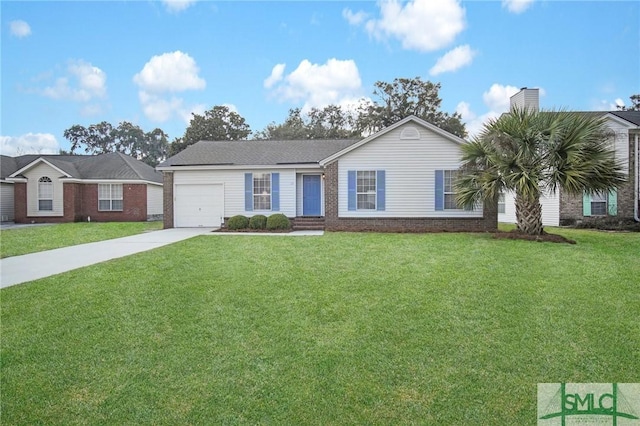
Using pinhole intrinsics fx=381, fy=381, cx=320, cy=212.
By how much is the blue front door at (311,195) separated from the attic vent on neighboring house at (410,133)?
4505mm

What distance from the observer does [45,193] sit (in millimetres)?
22422

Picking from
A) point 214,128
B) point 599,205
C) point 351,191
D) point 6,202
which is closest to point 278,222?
point 351,191

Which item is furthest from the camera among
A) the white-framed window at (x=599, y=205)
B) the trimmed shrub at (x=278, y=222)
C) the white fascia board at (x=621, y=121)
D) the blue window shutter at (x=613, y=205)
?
the white-framed window at (x=599, y=205)

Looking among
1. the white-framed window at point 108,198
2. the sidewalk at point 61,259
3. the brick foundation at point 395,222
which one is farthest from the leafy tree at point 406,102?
the sidewalk at point 61,259

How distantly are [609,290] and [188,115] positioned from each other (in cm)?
3865

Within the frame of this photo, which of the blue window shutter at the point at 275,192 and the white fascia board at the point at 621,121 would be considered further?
the blue window shutter at the point at 275,192

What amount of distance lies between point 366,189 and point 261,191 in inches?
197

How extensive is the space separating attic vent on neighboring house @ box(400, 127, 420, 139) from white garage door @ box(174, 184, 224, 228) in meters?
8.58

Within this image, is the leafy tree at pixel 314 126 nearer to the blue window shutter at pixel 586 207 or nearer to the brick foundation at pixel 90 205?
the brick foundation at pixel 90 205

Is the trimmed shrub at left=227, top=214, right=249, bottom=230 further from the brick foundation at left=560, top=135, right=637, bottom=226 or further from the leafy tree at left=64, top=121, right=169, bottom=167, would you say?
the leafy tree at left=64, top=121, right=169, bottom=167

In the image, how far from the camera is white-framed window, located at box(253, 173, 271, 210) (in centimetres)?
1761

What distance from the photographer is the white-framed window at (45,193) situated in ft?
73.4

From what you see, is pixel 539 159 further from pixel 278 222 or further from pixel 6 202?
pixel 6 202

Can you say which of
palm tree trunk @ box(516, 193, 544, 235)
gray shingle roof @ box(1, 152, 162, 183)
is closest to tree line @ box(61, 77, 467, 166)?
gray shingle roof @ box(1, 152, 162, 183)
